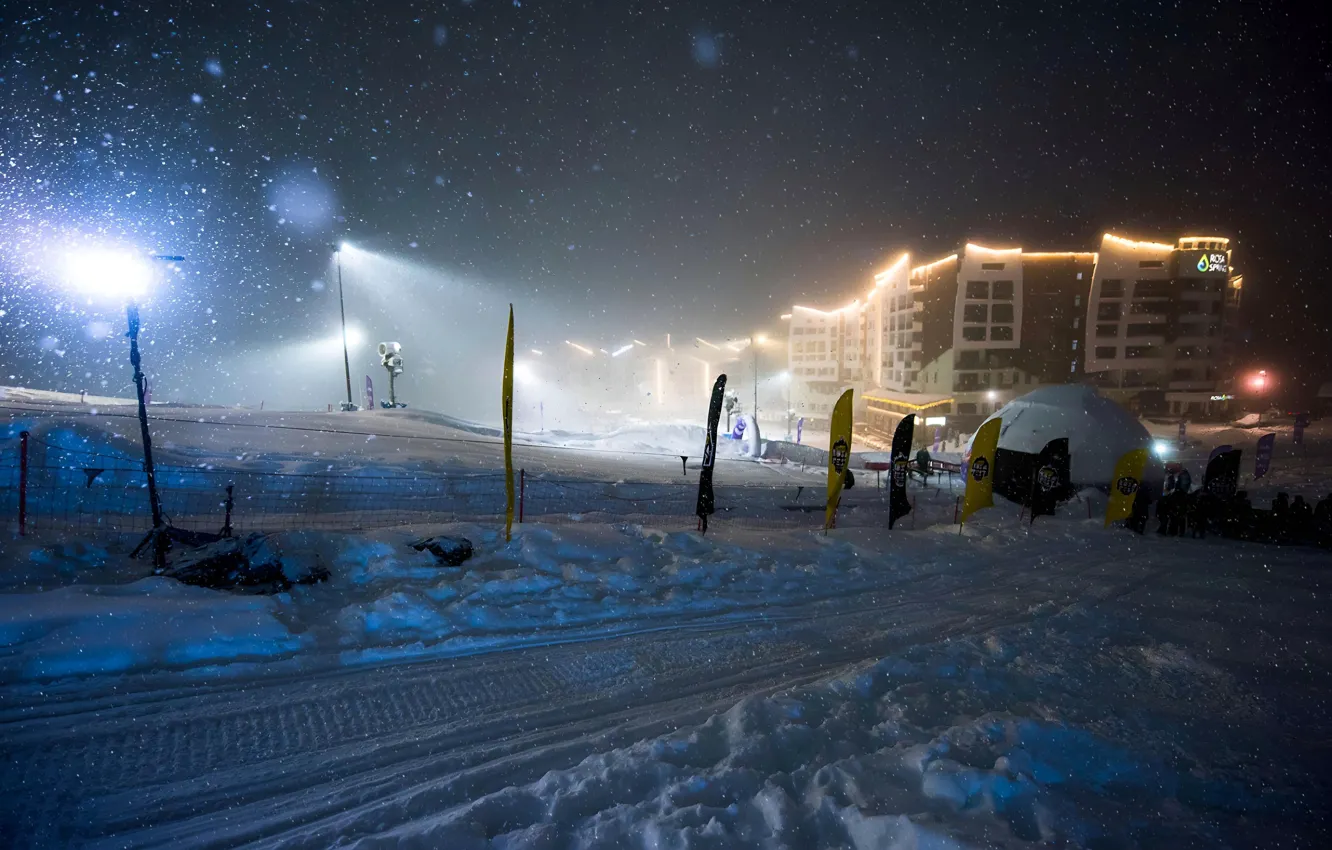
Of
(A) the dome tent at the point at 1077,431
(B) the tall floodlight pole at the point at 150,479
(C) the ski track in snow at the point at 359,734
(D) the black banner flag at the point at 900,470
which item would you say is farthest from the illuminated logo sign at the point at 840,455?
(A) the dome tent at the point at 1077,431

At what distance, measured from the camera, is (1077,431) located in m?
19.8

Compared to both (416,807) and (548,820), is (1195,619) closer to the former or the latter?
(548,820)

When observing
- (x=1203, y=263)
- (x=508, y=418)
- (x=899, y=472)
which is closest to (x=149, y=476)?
(x=508, y=418)

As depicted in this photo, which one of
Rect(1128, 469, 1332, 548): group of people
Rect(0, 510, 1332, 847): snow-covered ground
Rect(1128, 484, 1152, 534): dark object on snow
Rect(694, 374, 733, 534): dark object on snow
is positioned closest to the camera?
Rect(0, 510, 1332, 847): snow-covered ground

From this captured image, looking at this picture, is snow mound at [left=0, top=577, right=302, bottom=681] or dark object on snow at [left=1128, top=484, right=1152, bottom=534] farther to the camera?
dark object on snow at [left=1128, top=484, right=1152, bottom=534]

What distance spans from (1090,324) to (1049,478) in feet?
140

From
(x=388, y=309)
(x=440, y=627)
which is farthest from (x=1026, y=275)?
(x=388, y=309)

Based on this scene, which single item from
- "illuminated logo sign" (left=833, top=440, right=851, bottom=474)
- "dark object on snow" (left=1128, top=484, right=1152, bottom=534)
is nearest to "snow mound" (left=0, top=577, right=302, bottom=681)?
"illuminated logo sign" (left=833, top=440, right=851, bottom=474)

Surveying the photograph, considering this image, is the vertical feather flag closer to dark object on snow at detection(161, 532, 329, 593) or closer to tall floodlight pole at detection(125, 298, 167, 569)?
dark object on snow at detection(161, 532, 329, 593)

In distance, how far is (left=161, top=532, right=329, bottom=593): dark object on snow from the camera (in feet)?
21.3

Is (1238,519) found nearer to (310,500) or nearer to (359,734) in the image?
(359,734)

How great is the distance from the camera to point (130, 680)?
477 cm

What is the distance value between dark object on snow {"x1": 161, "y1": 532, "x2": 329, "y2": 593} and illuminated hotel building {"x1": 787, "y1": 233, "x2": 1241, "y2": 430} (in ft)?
149

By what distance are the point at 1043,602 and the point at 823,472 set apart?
18.8 m
